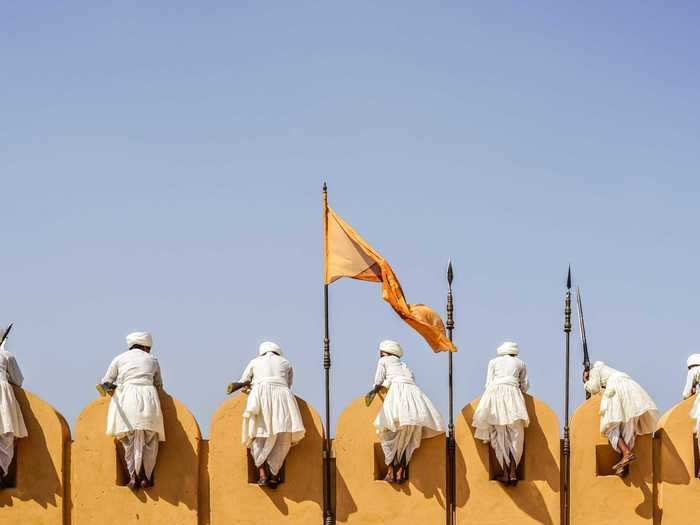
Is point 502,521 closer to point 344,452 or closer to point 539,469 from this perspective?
point 539,469

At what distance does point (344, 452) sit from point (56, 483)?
3.78 metres

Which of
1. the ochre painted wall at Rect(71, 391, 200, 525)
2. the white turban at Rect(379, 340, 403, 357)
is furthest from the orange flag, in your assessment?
the ochre painted wall at Rect(71, 391, 200, 525)

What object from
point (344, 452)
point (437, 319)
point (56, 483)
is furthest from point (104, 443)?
point (437, 319)

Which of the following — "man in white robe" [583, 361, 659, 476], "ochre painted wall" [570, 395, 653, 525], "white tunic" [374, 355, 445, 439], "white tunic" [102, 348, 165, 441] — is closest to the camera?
"white tunic" [102, 348, 165, 441]

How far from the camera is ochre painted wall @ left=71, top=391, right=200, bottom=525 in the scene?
2191 centimetres

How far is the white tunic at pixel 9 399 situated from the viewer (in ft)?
71.4

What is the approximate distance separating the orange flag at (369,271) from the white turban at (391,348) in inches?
22.8

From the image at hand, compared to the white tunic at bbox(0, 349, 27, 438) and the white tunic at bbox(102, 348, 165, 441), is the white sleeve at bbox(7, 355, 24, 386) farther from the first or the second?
the white tunic at bbox(102, 348, 165, 441)

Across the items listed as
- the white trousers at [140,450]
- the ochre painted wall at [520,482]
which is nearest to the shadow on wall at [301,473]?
the white trousers at [140,450]

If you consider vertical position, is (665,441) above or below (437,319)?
below

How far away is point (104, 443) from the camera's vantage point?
→ 22.1 metres

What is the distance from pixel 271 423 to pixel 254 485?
0.95 metres

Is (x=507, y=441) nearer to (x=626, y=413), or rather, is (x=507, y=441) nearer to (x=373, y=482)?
(x=626, y=413)

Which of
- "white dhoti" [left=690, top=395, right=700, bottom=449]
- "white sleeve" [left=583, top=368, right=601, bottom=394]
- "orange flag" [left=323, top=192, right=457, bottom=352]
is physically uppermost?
"orange flag" [left=323, top=192, right=457, bottom=352]
